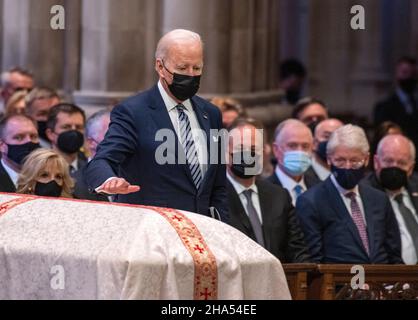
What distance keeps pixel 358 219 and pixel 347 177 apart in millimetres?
273

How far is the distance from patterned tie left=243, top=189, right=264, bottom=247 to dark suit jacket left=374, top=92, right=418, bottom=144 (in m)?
5.98

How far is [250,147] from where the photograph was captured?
9719 millimetres

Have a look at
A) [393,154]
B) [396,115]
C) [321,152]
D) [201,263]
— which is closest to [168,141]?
[201,263]

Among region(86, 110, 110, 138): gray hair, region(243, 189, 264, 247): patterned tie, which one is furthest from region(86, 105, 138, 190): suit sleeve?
region(86, 110, 110, 138): gray hair

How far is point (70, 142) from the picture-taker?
35.9ft

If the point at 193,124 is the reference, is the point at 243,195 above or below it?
below

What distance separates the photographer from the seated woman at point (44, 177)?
9.21 m

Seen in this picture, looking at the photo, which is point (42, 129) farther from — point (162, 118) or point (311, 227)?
point (162, 118)

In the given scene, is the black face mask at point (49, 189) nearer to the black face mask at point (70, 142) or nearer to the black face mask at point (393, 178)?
the black face mask at point (70, 142)

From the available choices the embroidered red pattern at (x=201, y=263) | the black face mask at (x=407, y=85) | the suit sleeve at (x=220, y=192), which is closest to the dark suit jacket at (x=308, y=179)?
the suit sleeve at (x=220, y=192)

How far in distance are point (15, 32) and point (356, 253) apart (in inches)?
252

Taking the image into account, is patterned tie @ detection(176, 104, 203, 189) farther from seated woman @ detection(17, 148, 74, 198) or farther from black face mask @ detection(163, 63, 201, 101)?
seated woman @ detection(17, 148, 74, 198)

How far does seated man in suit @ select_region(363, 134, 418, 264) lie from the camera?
10.5 metres
